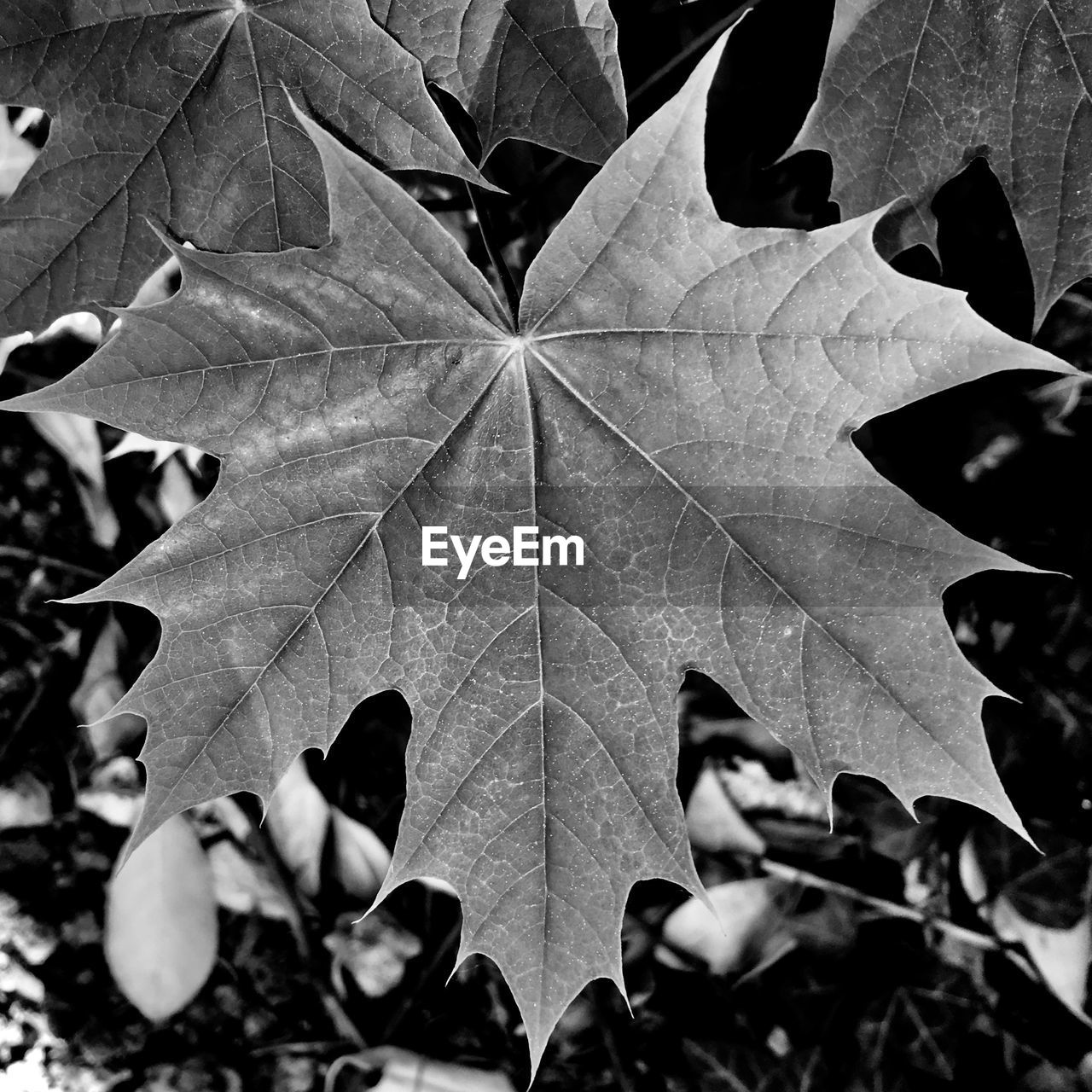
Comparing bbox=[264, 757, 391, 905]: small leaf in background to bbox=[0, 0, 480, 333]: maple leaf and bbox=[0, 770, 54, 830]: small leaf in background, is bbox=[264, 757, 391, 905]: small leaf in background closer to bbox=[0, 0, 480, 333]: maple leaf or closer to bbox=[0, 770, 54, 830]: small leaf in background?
bbox=[0, 770, 54, 830]: small leaf in background

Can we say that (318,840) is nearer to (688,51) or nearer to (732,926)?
(732,926)

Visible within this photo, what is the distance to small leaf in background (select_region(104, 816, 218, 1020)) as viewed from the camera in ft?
4.72

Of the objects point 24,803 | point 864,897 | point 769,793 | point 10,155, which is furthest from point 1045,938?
point 10,155

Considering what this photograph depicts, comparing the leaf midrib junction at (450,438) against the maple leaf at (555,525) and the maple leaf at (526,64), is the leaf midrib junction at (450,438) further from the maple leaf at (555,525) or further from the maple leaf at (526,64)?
the maple leaf at (526,64)

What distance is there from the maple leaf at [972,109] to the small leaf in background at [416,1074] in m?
1.25

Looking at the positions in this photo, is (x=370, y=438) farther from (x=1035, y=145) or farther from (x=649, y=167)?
(x=1035, y=145)

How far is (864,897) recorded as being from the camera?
4.72 ft

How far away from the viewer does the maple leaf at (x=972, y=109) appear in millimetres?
839

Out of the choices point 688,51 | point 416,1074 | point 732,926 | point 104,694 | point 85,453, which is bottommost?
point 416,1074

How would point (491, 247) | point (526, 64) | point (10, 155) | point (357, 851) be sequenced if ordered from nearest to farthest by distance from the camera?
point (526, 64), point (491, 247), point (10, 155), point (357, 851)

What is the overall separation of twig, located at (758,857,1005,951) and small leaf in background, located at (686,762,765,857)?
40 mm

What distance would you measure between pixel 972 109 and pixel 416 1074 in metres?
1.42

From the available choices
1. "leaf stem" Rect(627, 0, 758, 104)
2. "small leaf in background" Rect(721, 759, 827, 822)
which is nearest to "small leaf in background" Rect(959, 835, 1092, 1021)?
"small leaf in background" Rect(721, 759, 827, 822)

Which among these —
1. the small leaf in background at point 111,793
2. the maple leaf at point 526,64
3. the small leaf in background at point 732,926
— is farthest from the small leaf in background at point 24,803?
the maple leaf at point 526,64
